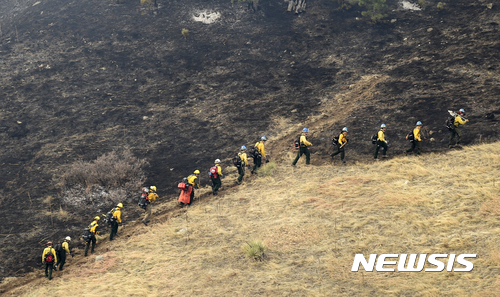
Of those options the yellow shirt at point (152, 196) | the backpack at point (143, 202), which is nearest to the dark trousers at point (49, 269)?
the backpack at point (143, 202)

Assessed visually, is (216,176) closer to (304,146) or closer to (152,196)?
(152,196)

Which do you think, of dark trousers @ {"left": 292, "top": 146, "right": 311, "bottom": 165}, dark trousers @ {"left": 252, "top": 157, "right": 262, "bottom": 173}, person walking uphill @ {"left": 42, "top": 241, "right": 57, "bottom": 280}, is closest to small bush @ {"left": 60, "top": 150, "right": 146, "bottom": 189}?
dark trousers @ {"left": 252, "top": 157, "right": 262, "bottom": 173}

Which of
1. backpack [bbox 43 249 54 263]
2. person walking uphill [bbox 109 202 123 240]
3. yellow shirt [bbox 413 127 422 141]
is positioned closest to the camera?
backpack [bbox 43 249 54 263]

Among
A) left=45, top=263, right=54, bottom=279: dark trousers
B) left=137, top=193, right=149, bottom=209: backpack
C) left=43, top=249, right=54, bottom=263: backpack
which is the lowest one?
left=45, top=263, right=54, bottom=279: dark trousers

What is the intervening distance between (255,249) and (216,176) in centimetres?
548

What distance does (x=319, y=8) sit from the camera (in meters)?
35.1

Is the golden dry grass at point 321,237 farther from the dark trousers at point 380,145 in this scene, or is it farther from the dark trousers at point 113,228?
the dark trousers at point 380,145

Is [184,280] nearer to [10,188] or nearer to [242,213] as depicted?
[242,213]

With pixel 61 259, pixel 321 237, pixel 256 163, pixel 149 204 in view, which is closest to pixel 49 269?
pixel 61 259

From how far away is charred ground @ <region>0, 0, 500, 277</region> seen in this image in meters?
19.2

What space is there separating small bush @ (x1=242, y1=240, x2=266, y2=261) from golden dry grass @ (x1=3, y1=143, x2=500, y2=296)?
219 mm

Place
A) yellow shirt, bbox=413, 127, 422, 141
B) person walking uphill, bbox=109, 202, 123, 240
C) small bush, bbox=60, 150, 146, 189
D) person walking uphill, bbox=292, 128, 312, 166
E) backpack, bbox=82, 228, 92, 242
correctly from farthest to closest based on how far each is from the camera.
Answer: small bush, bbox=60, 150, 146, 189
person walking uphill, bbox=292, 128, 312, 166
yellow shirt, bbox=413, 127, 422, 141
person walking uphill, bbox=109, 202, 123, 240
backpack, bbox=82, 228, 92, 242

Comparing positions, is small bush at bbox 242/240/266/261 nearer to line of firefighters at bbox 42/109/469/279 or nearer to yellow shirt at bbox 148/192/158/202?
line of firefighters at bbox 42/109/469/279
